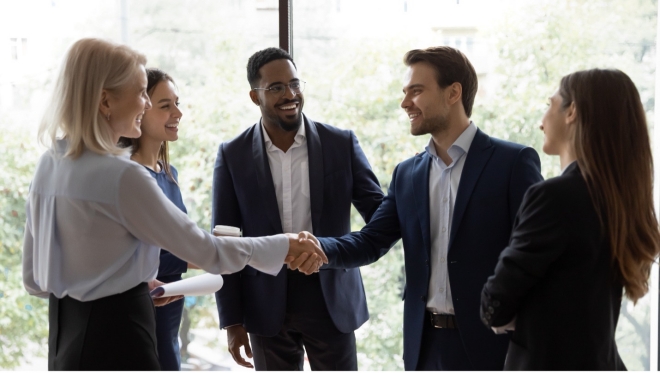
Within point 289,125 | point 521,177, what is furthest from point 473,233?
point 289,125

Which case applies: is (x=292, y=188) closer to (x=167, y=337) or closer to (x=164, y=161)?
(x=164, y=161)

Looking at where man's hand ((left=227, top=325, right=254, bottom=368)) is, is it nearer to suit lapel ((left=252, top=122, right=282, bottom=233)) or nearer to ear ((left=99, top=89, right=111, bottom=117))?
suit lapel ((left=252, top=122, right=282, bottom=233))

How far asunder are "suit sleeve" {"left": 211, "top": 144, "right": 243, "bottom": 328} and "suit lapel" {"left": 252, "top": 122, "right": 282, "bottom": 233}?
13 centimetres

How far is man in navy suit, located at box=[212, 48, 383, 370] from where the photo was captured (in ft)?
8.64

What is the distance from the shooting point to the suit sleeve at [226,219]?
105 inches

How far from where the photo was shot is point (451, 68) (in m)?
2.53

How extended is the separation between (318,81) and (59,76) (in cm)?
172

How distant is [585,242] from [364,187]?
3.85ft

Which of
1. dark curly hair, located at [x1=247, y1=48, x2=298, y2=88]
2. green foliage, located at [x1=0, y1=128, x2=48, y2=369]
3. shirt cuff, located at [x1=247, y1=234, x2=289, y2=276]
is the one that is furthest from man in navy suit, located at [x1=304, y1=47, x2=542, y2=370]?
green foliage, located at [x1=0, y1=128, x2=48, y2=369]

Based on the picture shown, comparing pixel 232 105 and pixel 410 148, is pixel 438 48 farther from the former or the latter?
pixel 232 105

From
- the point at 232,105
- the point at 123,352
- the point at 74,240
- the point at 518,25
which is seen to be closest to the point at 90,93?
the point at 74,240

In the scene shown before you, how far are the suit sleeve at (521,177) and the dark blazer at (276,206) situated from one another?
0.66 meters

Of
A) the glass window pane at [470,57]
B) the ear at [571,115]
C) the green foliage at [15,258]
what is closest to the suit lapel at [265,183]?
the glass window pane at [470,57]

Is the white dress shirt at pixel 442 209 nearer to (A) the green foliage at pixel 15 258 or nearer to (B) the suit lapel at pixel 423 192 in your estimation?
(B) the suit lapel at pixel 423 192
